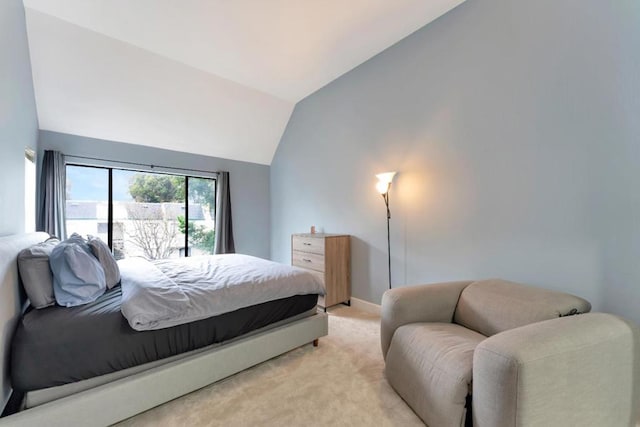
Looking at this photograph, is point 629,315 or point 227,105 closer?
point 629,315

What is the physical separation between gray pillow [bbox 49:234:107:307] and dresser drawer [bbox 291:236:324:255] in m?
2.11

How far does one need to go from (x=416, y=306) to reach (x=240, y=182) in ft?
13.3

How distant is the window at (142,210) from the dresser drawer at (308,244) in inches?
79.4

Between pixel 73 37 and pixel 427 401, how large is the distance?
435cm

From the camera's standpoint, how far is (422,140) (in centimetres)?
262

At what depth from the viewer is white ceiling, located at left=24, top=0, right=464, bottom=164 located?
231cm

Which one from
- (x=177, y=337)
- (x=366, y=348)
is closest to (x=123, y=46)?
(x=177, y=337)

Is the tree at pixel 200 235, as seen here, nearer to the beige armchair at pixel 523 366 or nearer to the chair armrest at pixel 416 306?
the chair armrest at pixel 416 306

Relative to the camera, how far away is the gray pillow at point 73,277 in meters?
1.50

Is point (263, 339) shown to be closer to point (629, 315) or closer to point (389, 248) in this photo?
point (389, 248)

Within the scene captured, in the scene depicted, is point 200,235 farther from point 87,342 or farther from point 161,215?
point 87,342

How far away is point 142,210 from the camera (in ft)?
13.4

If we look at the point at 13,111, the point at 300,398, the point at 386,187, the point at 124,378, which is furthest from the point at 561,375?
the point at 13,111

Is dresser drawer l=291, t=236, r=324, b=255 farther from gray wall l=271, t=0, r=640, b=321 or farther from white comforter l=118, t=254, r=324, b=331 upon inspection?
white comforter l=118, t=254, r=324, b=331
